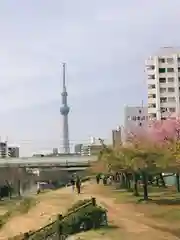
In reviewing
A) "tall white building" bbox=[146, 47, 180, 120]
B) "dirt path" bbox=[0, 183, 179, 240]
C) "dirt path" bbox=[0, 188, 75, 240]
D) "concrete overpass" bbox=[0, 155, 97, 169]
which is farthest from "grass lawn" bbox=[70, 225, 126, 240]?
"tall white building" bbox=[146, 47, 180, 120]

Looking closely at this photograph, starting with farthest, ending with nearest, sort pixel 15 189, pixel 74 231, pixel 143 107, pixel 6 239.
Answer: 1. pixel 143 107
2. pixel 15 189
3. pixel 6 239
4. pixel 74 231

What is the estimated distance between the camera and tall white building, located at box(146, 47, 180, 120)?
11756 cm

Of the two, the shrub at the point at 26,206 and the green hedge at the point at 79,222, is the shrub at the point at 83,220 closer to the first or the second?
the green hedge at the point at 79,222

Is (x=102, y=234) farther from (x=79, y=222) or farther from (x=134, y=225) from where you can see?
(x=134, y=225)

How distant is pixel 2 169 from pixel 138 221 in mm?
65960

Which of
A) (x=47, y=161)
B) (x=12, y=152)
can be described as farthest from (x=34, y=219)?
(x=12, y=152)

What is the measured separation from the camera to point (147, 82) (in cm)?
11869

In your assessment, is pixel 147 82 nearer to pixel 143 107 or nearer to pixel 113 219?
pixel 143 107

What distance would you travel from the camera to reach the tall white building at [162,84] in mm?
117562

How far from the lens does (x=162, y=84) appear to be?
11862 cm

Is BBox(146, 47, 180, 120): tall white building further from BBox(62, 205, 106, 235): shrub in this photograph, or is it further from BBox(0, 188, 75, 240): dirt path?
BBox(62, 205, 106, 235): shrub

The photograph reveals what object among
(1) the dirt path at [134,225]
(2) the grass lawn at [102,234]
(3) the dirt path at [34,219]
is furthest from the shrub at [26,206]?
(2) the grass lawn at [102,234]

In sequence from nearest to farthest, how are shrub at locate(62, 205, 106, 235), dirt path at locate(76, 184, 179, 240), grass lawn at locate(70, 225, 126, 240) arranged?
grass lawn at locate(70, 225, 126, 240), dirt path at locate(76, 184, 179, 240), shrub at locate(62, 205, 106, 235)

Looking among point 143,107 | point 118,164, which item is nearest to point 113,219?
point 118,164
